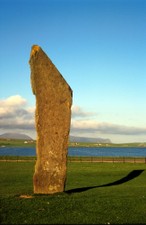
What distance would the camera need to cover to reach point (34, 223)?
1070 centimetres

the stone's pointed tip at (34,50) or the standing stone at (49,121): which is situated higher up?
the stone's pointed tip at (34,50)

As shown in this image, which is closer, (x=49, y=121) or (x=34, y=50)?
(x=49, y=121)

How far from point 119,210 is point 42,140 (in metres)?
5.34

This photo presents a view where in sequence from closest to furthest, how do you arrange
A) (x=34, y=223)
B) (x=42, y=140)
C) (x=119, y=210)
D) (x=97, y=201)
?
(x=34, y=223), (x=119, y=210), (x=97, y=201), (x=42, y=140)

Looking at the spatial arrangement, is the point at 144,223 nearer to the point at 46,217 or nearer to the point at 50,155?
the point at 46,217

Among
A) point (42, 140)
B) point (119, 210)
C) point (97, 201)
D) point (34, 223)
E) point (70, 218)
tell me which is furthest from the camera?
point (42, 140)

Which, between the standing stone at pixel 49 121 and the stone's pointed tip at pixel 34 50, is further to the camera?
the stone's pointed tip at pixel 34 50

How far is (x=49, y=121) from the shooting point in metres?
16.7

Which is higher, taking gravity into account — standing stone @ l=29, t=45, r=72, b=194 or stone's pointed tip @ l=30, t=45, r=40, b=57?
stone's pointed tip @ l=30, t=45, r=40, b=57

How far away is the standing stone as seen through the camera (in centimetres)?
1645

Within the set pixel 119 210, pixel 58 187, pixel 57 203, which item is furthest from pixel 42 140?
pixel 119 210

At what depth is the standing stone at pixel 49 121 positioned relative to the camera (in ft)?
54.0

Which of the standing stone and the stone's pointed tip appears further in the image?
the stone's pointed tip

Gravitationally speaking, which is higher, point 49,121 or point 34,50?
point 34,50
